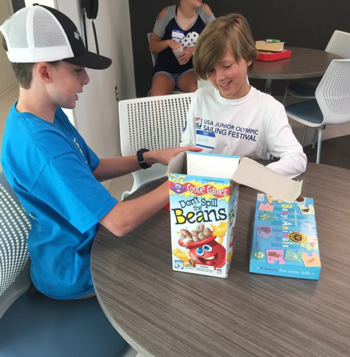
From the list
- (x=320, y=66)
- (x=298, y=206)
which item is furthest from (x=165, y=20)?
(x=298, y=206)

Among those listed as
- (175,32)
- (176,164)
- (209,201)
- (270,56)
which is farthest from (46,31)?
(270,56)

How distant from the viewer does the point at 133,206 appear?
3.19ft

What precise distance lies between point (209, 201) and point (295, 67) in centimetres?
243

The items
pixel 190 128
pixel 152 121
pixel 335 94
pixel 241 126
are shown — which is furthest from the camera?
pixel 335 94

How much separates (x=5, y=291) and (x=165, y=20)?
8.40 ft

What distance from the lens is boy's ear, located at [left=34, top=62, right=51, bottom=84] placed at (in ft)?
3.16

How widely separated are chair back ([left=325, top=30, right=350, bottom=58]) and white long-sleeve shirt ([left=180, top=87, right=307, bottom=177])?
97.8 inches

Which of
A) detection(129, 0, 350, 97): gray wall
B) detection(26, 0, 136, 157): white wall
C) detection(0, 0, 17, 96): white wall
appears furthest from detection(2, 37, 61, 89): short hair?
Result: detection(0, 0, 17, 96): white wall

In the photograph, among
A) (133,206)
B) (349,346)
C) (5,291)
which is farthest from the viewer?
(5,291)

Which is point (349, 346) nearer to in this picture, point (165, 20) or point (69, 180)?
point (69, 180)

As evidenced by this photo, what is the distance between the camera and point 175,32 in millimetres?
2994

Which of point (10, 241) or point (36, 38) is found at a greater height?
point (36, 38)

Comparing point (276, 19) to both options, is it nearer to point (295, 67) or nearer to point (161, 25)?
point (295, 67)

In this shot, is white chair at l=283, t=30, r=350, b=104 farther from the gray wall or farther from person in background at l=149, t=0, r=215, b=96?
person in background at l=149, t=0, r=215, b=96
